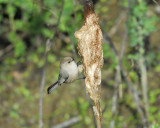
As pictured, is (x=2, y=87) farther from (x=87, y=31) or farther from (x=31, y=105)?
(x=87, y=31)

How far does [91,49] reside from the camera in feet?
5.98

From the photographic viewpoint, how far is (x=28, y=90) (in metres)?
6.05

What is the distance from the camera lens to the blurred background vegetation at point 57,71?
5.05m

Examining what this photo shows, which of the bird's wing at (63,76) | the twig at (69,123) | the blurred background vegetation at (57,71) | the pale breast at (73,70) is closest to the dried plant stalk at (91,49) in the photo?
the pale breast at (73,70)

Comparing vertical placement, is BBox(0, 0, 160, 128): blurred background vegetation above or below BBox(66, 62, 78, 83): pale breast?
above

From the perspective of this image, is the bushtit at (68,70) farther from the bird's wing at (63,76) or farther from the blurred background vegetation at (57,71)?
the blurred background vegetation at (57,71)

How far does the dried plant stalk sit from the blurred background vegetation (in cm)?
236

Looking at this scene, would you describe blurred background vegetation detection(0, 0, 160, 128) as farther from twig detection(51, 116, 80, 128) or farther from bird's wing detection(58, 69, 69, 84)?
bird's wing detection(58, 69, 69, 84)

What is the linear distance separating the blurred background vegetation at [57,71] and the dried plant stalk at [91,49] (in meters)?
2.36

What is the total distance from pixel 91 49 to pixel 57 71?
4.36m

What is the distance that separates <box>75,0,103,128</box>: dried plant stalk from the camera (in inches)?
71.4

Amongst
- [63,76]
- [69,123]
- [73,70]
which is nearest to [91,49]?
[73,70]

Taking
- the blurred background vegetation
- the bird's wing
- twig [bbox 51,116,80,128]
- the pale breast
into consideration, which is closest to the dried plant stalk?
the pale breast

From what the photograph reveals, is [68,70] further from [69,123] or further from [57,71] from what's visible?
[57,71]
